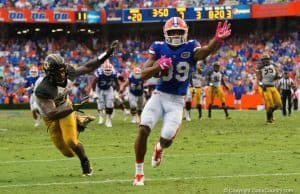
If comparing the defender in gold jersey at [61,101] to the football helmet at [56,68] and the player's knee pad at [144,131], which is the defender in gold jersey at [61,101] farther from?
the player's knee pad at [144,131]

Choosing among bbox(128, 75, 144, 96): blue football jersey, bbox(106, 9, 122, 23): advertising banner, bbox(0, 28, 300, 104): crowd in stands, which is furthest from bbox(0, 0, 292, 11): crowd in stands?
bbox(128, 75, 144, 96): blue football jersey

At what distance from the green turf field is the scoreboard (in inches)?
878

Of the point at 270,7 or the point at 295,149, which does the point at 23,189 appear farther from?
the point at 270,7

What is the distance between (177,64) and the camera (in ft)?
30.1

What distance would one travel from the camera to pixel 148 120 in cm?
902

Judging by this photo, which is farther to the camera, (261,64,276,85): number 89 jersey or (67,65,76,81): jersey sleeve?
(261,64,276,85): number 89 jersey

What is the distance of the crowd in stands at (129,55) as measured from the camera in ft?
121

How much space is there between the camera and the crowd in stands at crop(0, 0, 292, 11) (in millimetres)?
40438

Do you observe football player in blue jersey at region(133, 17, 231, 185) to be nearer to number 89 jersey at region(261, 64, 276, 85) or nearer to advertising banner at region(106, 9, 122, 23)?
number 89 jersey at region(261, 64, 276, 85)

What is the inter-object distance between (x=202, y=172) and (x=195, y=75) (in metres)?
14.5

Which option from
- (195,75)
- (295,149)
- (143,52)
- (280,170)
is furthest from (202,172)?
(143,52)

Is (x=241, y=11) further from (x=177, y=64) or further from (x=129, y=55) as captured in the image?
(x=177, y=64)

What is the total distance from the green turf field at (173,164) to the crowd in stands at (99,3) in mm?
23254

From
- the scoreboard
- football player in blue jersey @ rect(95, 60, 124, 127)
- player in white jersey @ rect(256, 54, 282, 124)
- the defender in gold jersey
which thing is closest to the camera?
the defender in gold jersey
